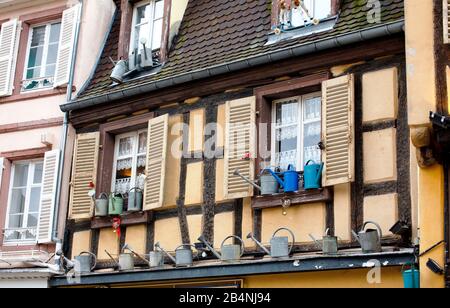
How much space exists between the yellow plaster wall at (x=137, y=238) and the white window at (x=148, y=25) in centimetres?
276

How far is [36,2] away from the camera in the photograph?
14.9 meters

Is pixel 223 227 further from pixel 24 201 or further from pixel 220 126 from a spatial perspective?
pixel 24 201

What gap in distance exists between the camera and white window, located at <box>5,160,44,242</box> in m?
13.9

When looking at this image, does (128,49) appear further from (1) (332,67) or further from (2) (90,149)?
(1) (332,67)

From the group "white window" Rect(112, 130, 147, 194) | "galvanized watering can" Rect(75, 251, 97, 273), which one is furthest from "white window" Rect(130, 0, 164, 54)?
"galvanized watering can" Rect(75, 251, 97, 273)

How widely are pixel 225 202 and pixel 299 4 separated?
2.78 meters

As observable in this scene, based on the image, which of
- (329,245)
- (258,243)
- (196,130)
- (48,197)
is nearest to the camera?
(329,245)

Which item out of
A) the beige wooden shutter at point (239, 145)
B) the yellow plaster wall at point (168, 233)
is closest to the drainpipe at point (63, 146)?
the yellow plaster wall at point (168, 233)

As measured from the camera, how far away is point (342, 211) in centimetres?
1061

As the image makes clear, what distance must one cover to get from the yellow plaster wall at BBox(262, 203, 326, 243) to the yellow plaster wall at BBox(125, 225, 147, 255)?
1.99m

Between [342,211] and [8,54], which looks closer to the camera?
[342,211]

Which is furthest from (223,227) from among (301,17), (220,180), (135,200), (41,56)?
(41,56)

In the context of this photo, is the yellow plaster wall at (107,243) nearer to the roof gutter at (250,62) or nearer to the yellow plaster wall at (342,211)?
the roof gutter at (250,62)

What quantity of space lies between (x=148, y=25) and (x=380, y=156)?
497cm
